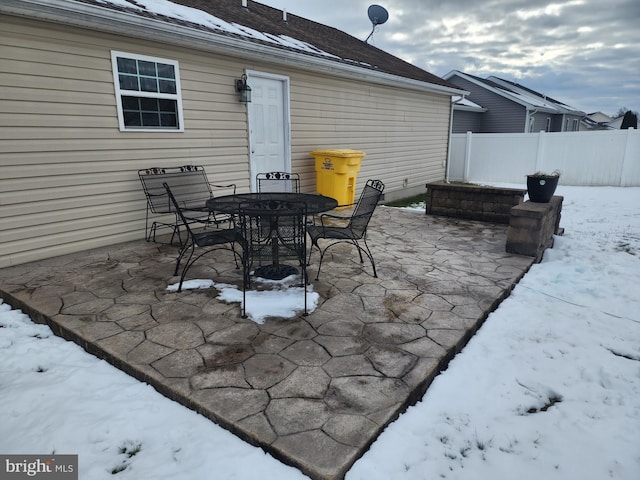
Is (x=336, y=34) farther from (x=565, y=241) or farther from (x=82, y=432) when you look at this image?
(x=82, y=432)

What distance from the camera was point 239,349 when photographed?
236cm

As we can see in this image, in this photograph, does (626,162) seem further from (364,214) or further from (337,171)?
(364,214)

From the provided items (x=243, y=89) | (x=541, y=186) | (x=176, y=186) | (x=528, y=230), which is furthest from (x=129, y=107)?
(x=541, y=186)

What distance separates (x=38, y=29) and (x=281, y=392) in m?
4.12

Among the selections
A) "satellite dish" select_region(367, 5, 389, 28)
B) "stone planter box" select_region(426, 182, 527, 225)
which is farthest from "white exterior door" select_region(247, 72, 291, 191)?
"satellite dish" select_region(367, 5, 389, 28)

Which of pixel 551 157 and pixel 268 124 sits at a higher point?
pixel 268 124

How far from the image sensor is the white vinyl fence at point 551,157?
10.0 m

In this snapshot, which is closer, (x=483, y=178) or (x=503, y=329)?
(x=503, y=329)

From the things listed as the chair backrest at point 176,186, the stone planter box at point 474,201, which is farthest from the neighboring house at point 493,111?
the chair backrest at point 176,186

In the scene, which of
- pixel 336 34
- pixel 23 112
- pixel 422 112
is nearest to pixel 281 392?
pixel 23 112

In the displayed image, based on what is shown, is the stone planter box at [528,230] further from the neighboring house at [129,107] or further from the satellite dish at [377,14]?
the satellite dish at [377,14]

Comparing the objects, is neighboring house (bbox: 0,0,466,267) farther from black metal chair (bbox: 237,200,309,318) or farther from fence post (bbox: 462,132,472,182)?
fence post (bbox: 462,132,472,182)

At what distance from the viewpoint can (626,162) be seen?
10000mm

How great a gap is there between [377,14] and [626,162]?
8.09 meters
